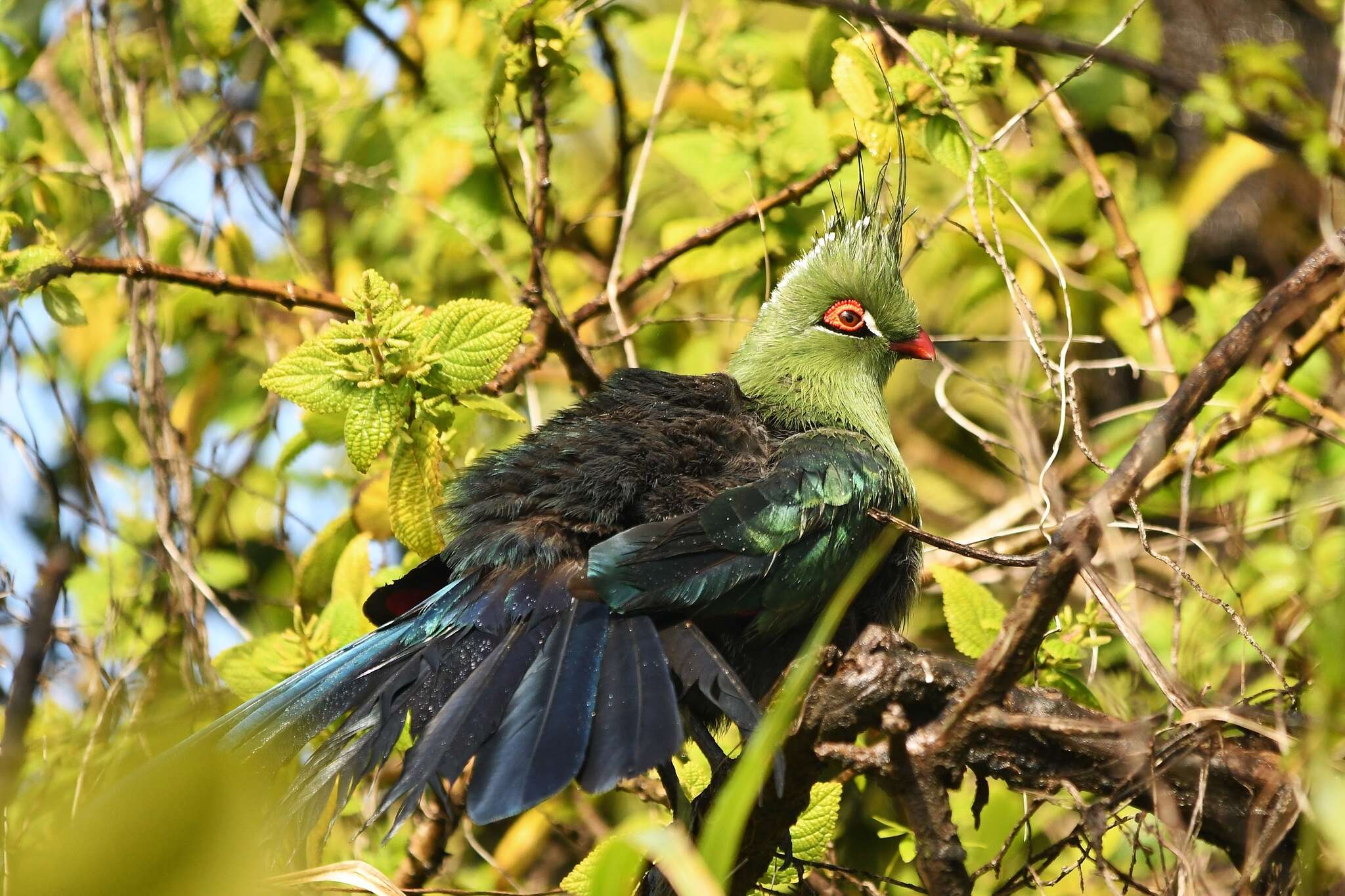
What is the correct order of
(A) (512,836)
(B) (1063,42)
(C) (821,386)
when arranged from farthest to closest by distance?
(A) (512,836) < (C) (821,386) < (B) (1063,42)

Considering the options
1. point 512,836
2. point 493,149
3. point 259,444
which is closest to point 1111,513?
point 493,149

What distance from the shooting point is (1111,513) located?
5.43 feet

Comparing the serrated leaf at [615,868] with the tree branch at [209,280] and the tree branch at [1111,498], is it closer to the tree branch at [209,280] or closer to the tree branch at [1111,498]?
the tree branch at [1111,498]

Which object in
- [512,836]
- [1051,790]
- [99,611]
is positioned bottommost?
[1051,790]

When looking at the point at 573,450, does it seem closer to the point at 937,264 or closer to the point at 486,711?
the point at 486,711

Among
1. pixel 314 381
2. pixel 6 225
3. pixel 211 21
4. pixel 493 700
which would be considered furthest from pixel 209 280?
pixel 493 700

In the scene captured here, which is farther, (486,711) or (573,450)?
(573,450)

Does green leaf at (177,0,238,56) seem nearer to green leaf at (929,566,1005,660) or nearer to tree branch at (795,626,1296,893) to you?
green leaf at (929,566,1005,660)

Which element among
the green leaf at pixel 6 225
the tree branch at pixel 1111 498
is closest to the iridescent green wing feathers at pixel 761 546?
Answer: the tree branch at pixel 1111 498

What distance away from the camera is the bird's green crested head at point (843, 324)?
3277 millimetres

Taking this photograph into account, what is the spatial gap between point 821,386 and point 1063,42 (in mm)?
1016

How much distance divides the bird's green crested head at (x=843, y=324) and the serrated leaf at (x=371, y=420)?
1015mm

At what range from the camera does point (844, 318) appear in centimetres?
338

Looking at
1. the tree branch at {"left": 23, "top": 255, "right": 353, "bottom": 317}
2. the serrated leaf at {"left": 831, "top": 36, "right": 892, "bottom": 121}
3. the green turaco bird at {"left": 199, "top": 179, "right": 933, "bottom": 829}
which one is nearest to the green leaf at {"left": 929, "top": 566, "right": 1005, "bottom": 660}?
the green turaco bird at {"left": 199, "top": 179, "right": 933, "bottom": 829}
